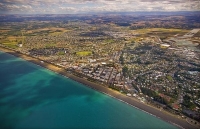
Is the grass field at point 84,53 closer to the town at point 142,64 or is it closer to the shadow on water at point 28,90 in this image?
the town at point 142,64

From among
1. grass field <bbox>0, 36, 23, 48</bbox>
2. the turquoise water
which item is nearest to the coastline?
the turquoise water

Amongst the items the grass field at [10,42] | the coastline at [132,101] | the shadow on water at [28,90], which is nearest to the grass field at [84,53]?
the coastline at [132,101]

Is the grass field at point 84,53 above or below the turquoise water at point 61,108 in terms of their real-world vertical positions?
above

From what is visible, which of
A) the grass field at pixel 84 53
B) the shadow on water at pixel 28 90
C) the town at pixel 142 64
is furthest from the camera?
Result: the grass field at pixel 84 53

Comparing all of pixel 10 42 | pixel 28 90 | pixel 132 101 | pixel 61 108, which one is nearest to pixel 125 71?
pixel 132 101

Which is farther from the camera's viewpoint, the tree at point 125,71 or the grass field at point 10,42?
the grass field at point 10,42

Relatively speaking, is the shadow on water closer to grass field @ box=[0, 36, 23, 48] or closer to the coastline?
the coastline

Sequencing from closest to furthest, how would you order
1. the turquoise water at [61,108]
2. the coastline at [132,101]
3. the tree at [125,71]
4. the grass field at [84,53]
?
the coastline at [132,101], the turquoise water at [61,108], the tree at [125,71], the grass field at [84,53]

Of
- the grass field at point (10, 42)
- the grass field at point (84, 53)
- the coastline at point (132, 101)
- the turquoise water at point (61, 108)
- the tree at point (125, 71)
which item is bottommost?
the turquoise water at point (61, 108)

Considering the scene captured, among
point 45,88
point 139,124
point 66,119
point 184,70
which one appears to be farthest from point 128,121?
point 184,70
